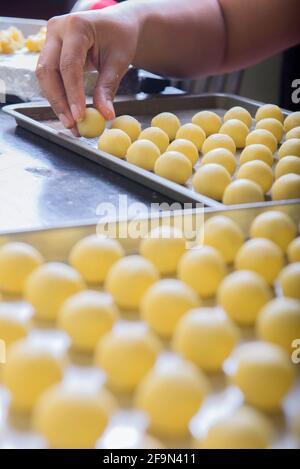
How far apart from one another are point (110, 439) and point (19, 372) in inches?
5.0

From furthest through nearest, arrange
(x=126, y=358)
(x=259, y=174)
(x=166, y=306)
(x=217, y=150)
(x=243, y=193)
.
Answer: (x=217, y=150) → (x=259, y=174) → (x=243, y=193) → (x=166, y=306) → (x=126, y=358)

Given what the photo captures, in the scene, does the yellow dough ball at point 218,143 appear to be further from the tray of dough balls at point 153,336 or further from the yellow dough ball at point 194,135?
the tray of dough balls at point 153,336

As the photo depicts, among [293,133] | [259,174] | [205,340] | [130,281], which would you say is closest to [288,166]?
[259,174]

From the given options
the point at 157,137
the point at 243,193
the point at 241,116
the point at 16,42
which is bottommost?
the point at 243,193

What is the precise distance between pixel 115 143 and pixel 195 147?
185 mm

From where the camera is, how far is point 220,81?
344 centimetres

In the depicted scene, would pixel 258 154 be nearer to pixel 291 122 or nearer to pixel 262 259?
pixel 291 122

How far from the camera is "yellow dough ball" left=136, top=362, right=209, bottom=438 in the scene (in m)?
0.71

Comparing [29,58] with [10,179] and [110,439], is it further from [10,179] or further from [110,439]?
[110,439]

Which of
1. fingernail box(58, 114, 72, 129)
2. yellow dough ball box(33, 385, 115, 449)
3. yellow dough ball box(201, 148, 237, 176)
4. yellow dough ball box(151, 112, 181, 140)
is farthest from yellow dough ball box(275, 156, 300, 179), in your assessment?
yellow dough ball box(33, 385, 115, 449)

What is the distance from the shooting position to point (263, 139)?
1.70 metres

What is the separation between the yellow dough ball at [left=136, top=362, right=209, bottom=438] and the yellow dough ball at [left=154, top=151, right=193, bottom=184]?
0.77m

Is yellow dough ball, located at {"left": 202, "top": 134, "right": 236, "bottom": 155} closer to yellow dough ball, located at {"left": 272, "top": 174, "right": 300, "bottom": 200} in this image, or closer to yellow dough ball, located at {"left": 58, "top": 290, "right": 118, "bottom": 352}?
yellow dough ball, located at {"left": 272, "top": 174, "right": 300, "bottom": 200}

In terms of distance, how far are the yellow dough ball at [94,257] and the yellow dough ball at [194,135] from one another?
0.74m
